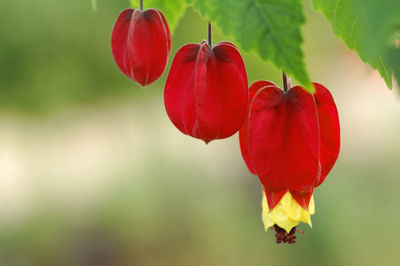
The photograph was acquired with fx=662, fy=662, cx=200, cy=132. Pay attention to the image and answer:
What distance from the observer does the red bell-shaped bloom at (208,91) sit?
0.46m

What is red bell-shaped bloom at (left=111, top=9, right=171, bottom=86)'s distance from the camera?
56cm

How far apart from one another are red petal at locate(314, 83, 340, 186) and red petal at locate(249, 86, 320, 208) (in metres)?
0.01

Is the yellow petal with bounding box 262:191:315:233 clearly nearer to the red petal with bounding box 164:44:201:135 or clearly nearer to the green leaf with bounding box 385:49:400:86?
the red petal with bounding box 164:44:201:135

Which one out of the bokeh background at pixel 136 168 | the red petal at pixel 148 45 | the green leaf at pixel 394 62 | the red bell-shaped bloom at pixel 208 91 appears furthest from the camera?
the bokeh background at pixel 136 168

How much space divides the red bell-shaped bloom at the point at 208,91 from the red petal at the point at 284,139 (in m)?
0.02

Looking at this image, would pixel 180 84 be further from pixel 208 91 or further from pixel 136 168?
pixel 136 168

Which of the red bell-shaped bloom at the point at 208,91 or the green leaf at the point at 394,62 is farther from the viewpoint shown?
the red bell-shaped bloom at the point at 208,91

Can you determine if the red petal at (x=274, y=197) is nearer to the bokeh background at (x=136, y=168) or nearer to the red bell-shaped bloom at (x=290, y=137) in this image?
the red bell-shaped bloom at (x=290, y=137)

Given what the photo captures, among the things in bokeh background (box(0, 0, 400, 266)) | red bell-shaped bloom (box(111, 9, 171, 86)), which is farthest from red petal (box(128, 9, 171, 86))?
bokeh background (box(0, 0, 400, 266))

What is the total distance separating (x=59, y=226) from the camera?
461 cm

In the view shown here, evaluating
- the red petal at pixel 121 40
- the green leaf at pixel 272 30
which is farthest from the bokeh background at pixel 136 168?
the green leaf at pixel 272 30

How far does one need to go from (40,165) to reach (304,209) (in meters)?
5.23

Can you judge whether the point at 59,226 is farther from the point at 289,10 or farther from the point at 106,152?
the point at 289,10

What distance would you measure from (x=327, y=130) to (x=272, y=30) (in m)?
0.18
